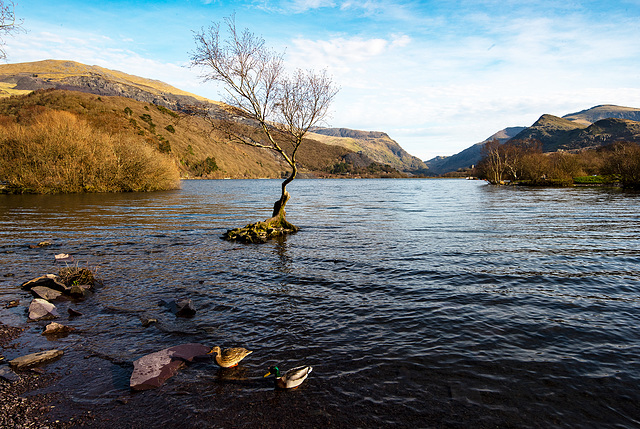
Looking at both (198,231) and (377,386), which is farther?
(198,231)

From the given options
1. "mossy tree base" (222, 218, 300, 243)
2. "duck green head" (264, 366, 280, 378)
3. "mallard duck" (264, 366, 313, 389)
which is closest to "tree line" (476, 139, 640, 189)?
"mossy tree base" (222, 218, 300, 243)

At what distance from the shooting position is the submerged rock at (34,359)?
669 centimetres

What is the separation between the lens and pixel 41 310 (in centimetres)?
946

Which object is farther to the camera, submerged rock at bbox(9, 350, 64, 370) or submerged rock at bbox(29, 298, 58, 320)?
submerged rock at bbox(29, 298, 58, 320)

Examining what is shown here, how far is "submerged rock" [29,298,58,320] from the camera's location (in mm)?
9250

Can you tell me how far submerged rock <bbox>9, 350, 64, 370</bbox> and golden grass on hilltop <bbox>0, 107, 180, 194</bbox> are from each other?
61275 mm

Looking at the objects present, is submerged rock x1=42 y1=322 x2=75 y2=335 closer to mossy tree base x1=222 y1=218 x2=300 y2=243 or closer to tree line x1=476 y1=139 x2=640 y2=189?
mossy tree base x1=222 y1=218 x2=300 y2=243

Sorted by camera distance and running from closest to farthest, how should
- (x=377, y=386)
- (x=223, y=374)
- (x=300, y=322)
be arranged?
(x=377, y=386) < (x=223, y=374) < (x=300, y=322)

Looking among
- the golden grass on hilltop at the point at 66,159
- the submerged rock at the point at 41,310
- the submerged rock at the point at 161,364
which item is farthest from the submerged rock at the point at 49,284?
the golden grass on hilltop at the point at 66,159

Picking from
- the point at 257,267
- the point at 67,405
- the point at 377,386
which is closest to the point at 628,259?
the point at 377,386

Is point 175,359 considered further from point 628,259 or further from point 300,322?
point 628,259

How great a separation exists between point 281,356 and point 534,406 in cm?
486

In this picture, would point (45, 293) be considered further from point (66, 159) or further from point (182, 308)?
point (66, 159)

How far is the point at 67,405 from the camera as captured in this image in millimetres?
5574
